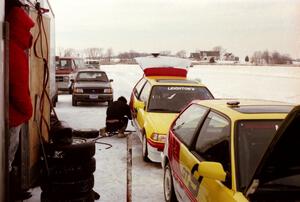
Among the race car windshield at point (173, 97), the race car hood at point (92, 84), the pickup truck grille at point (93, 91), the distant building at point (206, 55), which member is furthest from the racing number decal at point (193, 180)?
the distant building at point (206, 55)

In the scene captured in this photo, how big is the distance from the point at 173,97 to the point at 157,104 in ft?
1.34

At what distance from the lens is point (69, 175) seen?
496 cm

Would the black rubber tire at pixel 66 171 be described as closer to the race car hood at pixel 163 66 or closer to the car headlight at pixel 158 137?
the car headlight at pixel 158 137

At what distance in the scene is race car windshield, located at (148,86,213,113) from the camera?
9.40 meters

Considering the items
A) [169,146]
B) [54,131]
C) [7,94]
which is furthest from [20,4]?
[169,146]

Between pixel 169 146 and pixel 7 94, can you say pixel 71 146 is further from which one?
pixel 169 146

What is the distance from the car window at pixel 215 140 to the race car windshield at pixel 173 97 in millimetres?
4457

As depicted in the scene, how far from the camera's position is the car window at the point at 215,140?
417cm

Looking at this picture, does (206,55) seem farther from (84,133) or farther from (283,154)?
(283,154)

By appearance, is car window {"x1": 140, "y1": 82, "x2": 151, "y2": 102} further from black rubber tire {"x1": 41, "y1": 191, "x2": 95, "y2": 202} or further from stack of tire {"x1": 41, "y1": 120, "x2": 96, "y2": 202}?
black rubber tire {"x1": 41, "y1": 191, "x2": 95, "y2": 202}

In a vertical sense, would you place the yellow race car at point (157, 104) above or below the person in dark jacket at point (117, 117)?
above

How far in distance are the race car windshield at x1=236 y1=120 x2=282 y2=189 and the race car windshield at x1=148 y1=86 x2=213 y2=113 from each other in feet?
16.4

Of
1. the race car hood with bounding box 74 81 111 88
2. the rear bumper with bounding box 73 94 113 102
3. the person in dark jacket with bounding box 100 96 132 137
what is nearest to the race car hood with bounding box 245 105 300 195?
the person in dark jacket with bounding box 100 96 132 137

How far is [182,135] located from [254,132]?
1.35 meters
